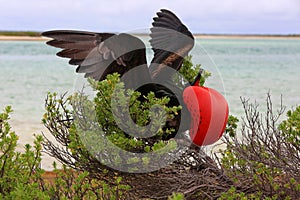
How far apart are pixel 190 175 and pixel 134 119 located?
356 mm

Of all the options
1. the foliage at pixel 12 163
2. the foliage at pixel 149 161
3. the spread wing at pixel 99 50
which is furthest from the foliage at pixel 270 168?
Result: the foliage at pixel 12 163

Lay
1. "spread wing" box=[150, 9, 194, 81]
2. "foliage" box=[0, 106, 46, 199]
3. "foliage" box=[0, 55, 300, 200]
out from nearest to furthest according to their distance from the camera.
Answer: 1. "foliage" box=[0, 55, 300, 200]
2. "foliage" box=[0, 106, 46, 199]
3. "spread wing" box=[150, 9, 194, 81]

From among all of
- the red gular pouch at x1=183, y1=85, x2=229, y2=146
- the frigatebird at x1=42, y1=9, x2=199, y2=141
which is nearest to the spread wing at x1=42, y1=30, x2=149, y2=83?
the frigatebird at x1=42, y1=9, x2=199, y2=141

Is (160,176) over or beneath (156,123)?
beneath

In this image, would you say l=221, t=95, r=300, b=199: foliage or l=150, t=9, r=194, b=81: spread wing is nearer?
l=221, t=95, r=300, b=199: foliage

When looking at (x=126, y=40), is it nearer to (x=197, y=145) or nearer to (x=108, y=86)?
(x=108, y=86)

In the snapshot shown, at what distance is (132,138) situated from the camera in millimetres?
2461

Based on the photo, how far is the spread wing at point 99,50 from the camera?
2.53m

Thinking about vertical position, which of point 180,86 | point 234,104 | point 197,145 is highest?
point 234,104

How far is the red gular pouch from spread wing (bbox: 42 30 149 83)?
0.27m

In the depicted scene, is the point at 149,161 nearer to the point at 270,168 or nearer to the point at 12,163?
the point at 270,168

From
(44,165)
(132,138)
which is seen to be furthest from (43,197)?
(44,165)

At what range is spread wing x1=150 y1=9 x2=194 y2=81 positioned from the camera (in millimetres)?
2785

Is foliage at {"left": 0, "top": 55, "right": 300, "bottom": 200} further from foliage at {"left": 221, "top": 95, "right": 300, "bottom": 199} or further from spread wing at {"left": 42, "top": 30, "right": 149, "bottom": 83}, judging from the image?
spread wing at {"left": 42, "top": 30, "right": 149, "bottom": 83}
